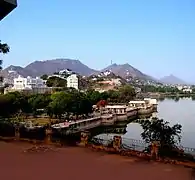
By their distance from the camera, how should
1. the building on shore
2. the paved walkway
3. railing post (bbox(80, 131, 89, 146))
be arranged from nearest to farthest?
1. the paved walkway
2. the building on shore
3. railing post (bbox(80, 131, 89, 146))

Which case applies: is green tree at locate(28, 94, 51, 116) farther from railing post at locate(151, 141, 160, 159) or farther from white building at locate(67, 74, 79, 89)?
white building at locate(67, 74, 79, 89)

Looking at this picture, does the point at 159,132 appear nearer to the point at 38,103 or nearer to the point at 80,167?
the point at 80,167

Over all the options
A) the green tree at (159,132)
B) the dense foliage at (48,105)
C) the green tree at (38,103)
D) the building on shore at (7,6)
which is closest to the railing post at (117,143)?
the green tree at (159,132)

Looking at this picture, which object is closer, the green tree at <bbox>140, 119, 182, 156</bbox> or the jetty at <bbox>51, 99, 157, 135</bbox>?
the green tree at <bbox>140, 119, 182, 156</bbox>

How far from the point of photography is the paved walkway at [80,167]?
22.0 feet

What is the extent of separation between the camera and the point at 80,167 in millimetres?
7391

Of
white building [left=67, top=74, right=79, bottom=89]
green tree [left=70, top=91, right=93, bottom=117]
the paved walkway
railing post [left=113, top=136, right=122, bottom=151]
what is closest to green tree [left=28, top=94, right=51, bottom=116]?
green tree [left=70, top=91, right=93, bottom=117]

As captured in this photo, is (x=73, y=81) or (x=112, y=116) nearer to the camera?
(x=112, y=116)

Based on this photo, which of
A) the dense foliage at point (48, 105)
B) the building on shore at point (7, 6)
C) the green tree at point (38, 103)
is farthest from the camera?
the green tree at point (38, 103)

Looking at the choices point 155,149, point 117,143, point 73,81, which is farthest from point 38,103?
point 73,81

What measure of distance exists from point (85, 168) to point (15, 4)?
377 centimetres

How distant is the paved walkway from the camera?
670 cm

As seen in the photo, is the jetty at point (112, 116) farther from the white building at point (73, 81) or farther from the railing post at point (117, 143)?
the white building at point (73, 81)

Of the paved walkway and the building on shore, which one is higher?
the building on shore
